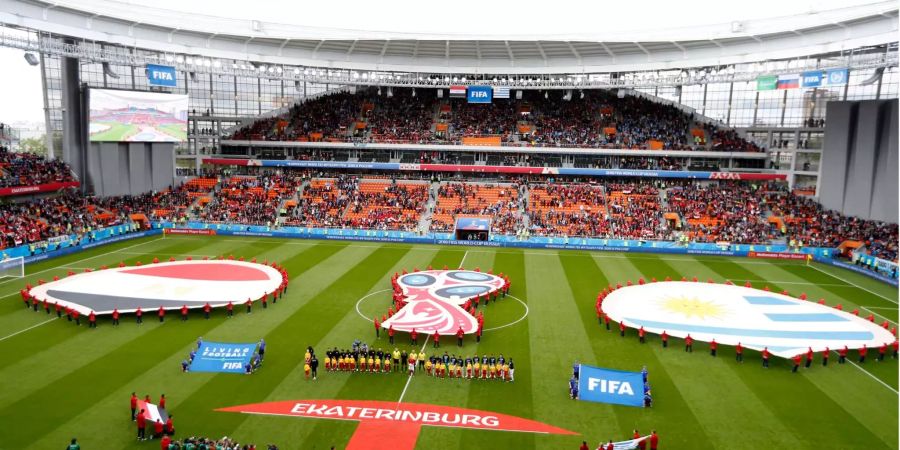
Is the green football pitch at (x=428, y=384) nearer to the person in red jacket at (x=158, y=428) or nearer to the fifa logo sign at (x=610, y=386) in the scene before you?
the person in red jacket at (x=158, y=428)

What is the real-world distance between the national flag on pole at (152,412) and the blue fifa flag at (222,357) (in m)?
3.70

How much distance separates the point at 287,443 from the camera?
50.8 feet

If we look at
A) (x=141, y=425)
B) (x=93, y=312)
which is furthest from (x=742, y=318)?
(x=93, y=312)

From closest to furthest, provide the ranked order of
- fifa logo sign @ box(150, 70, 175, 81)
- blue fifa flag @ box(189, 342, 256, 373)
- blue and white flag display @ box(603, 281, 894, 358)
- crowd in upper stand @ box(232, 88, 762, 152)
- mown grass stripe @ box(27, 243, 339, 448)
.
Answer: mown grass stripe @ box(27, 243, 339, 448) → blue fifa flag @ box(189, 342, 256, 373) → blue and white flag display @ box(603, 281, 894, 358) → fifa logo sign @ box(150, 70, 175, 81) → crowd in upper stand @ box(232, 88, 762, 152)

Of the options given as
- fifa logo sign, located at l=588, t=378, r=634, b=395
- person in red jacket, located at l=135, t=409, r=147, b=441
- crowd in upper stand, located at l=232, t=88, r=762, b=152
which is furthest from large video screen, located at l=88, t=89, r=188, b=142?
fifa logo sign, located at l=588, t=378, r=634, b=395

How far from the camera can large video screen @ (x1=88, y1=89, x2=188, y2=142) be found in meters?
46.4

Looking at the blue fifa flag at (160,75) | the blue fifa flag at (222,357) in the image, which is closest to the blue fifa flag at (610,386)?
the blue fifa flag at (222,357)

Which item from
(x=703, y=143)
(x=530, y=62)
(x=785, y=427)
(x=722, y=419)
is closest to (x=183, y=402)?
(x=722, y=419)

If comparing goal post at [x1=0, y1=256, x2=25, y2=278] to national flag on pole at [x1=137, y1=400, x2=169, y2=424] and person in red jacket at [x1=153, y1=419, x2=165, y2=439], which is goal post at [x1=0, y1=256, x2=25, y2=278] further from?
person in red jacket at [x1=153, y1=419, x2=165, y2=439]

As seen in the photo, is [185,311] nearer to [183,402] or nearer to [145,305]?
[145,305]

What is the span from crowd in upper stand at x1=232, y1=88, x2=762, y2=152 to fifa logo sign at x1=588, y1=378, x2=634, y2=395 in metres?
40.7

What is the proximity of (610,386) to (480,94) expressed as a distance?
121 feet

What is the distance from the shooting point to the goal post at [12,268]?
32156 millimetres

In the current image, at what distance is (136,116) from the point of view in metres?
48.5
